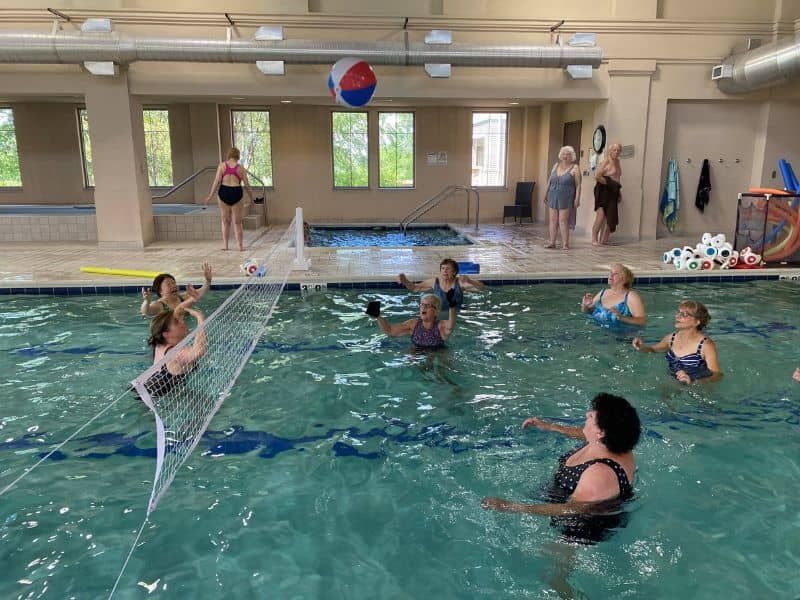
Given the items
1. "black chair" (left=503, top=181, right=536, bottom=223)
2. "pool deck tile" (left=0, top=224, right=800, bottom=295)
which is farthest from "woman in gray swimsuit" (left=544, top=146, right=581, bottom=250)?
"black chair" (left=503, top=181, right=536, bottom=223)

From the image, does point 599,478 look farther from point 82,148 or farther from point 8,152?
point 8,152

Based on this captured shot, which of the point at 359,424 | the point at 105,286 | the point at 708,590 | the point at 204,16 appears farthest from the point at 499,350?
the point at 204,16

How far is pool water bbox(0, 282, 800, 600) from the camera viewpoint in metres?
2.83

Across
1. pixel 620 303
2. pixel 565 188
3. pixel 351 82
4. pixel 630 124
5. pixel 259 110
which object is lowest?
pixel 620 303

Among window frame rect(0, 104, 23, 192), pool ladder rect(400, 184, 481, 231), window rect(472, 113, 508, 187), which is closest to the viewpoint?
window frame rect(0, 104, 23, 192)

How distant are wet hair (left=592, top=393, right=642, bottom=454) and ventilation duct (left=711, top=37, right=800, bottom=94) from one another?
28.2 feet

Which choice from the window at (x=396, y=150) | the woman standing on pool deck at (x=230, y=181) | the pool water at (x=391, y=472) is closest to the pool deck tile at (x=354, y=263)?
the woman standing on pool deck at (x=230, y=181)

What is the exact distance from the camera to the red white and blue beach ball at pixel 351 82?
859 cm

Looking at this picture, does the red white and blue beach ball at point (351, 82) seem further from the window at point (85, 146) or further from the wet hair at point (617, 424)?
the window at point (85, 146)

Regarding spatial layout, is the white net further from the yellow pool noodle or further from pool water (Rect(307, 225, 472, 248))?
pool water (Rect(307, 225, 472, 248))

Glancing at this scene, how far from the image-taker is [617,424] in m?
2.63

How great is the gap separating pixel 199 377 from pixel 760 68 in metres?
9.78

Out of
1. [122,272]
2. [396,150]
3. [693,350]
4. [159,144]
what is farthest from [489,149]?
[693,350]

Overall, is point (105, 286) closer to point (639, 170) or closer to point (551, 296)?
point (551, 296)
